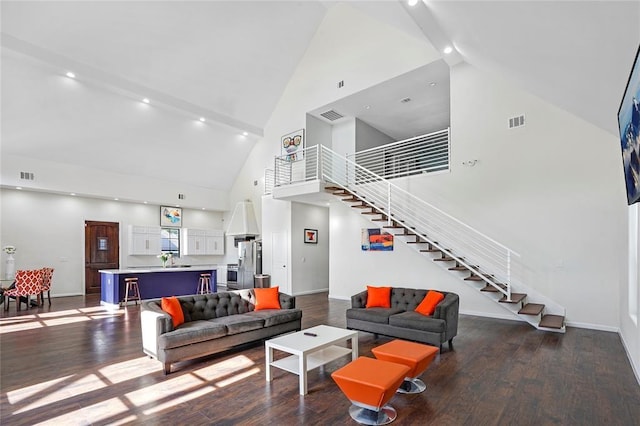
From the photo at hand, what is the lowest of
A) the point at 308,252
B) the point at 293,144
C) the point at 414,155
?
the point at 308,252

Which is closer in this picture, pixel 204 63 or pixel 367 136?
pixel 204 63

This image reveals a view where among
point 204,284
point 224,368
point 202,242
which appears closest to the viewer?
point 224,368

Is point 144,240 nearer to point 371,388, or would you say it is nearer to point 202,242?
point 202,242

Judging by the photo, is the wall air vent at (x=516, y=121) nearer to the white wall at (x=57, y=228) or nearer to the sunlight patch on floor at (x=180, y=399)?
the sunlight patch on floor at (x=180, y=399)

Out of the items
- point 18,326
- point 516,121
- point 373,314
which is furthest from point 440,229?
point 18,326

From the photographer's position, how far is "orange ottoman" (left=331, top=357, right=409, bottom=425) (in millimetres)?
2816

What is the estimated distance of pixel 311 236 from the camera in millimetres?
10984

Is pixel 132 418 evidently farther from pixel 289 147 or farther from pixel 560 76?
pixel 289 147

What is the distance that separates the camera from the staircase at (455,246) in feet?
20.5

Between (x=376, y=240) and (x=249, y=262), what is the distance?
4.67 meters

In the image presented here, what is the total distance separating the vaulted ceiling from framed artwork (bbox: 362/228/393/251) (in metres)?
3.60

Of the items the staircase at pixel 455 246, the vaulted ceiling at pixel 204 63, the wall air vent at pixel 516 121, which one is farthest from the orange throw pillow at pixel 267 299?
the wall air vent at pixel 516 121

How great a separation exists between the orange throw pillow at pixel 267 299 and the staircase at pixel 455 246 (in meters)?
3.15

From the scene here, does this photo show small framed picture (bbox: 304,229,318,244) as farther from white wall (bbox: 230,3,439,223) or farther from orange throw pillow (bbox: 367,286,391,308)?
orange throw pillow (bbox: 367,286,391,308)
